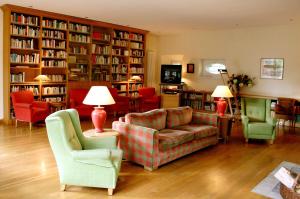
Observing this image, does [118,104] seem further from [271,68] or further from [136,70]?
[271,68]

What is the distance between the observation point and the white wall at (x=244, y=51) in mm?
8148

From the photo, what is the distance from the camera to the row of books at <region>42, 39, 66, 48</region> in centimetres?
762

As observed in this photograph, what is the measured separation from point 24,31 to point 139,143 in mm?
4839

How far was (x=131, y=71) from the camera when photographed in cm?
1019

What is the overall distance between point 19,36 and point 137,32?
13.6 ft

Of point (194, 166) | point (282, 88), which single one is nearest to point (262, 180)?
point (194, 166)

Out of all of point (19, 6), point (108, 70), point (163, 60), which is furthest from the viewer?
point (163, 60)

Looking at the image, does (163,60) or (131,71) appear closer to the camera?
(131,71)

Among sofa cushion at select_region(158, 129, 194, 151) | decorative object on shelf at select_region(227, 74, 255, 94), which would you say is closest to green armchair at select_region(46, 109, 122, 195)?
sofa cushion at select_region(158, 129, 194, 151)

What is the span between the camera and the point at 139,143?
13.9 feet

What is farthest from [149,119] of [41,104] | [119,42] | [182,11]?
[119,42]

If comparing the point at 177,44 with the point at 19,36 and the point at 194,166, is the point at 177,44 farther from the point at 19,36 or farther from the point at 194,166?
the point at 194,166

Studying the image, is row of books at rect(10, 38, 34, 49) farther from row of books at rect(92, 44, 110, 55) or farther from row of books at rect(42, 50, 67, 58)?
row of books at rect(92, 44, 110, 55)

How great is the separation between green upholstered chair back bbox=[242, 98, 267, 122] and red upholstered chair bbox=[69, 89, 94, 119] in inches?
157
